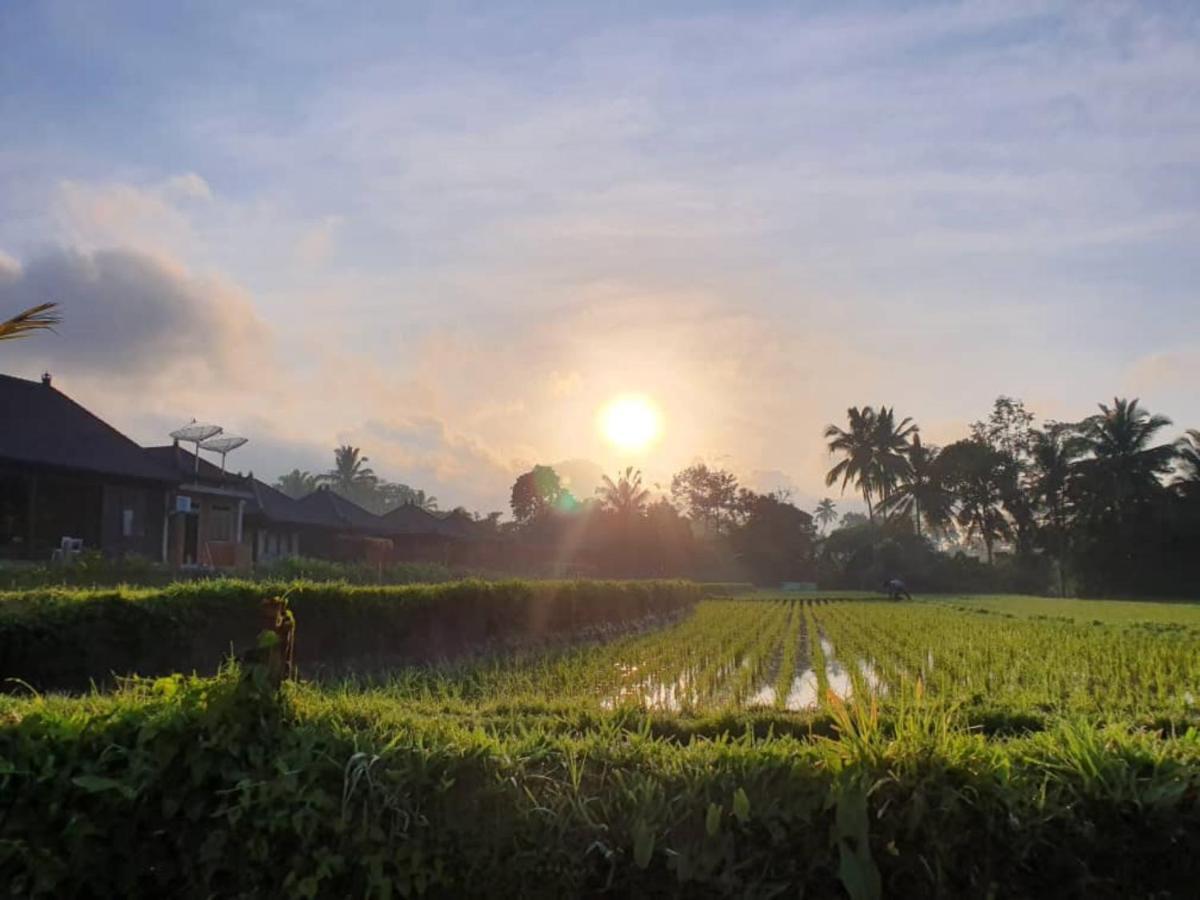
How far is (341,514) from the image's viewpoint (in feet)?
117

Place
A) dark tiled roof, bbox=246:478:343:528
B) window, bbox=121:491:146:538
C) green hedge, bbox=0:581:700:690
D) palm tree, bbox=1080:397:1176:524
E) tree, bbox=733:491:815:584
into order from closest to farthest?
green hedge, bbox=0:581:700:690 → window, bbox=121:491:146:538 → dark tiled roof, bbox=246:478:343:528 → palm tree, bbox=1080:397:1176:524 → tree, bbox=733:491:815:584

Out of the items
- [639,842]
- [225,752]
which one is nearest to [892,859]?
[639,842]

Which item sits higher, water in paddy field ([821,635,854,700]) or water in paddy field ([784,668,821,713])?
water in paddy field ([784,668,821,713])

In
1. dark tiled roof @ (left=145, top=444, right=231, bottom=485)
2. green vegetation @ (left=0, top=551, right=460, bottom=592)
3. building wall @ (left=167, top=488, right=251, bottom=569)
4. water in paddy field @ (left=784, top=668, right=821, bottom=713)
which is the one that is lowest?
water in paddy field @ (left=784, top=668, right=821, bottom=713)

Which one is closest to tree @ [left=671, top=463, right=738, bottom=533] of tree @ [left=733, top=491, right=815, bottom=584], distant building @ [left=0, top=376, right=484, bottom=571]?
tree @ [left=733, top=491, right=815, bottom=584]

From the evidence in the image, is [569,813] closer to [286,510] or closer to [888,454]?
[286,510]

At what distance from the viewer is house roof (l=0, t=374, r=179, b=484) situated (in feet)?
65.2

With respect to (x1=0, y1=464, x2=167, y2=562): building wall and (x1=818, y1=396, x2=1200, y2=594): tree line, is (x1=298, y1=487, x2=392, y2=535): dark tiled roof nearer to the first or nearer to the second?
(x1=0, y1=464, x2=167, y2=562): building wall

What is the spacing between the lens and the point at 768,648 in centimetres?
1786

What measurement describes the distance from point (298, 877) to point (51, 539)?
20.7 meters

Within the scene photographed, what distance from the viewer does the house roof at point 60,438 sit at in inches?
782

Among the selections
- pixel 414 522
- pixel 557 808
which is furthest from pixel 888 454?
pixel 557 808

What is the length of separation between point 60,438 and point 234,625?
501 inches

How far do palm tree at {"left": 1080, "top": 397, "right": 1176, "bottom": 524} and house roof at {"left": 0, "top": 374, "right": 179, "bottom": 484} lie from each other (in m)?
45.7
